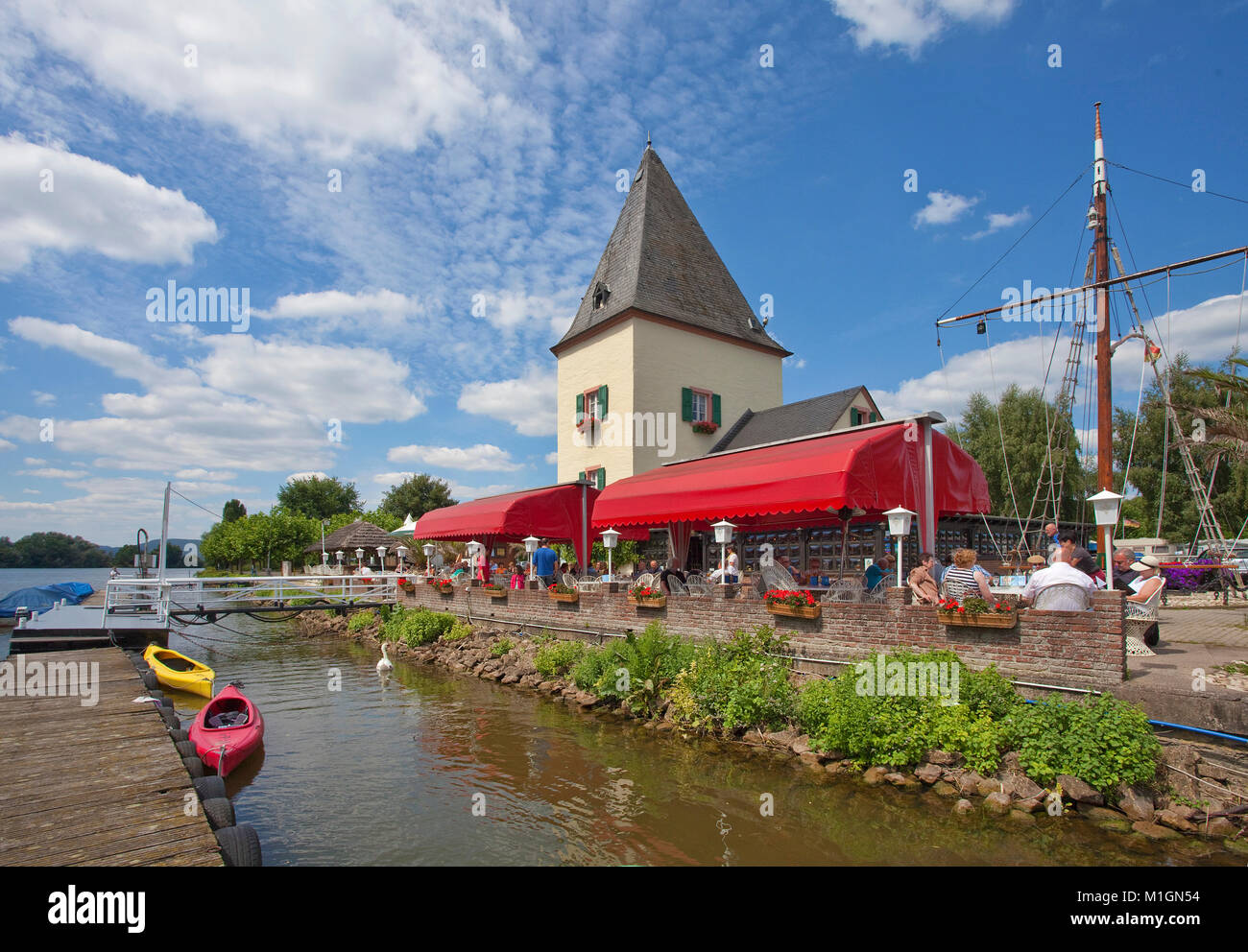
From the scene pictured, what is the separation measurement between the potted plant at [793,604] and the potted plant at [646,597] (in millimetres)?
2917

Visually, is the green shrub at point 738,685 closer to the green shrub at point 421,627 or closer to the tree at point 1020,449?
the green shrub at point 421,627

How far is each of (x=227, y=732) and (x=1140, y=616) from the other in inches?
587

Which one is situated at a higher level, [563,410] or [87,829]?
[563,410]

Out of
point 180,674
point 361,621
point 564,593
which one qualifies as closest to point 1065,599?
point 564,593

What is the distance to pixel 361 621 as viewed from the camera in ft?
97.3

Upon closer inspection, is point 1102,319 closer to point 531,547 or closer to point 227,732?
point 531,547

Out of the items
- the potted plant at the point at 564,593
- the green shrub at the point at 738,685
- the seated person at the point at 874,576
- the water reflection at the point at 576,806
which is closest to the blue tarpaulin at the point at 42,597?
the water reflection at the point at 576,806

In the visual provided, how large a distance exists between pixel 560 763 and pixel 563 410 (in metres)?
18.3

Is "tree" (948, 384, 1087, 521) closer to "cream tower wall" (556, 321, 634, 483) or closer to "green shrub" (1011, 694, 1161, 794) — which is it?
"cream tower wall" (556, 321, 634, 483)

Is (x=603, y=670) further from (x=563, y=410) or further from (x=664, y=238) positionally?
(x=664, y=238)

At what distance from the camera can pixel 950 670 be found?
9.12 meters

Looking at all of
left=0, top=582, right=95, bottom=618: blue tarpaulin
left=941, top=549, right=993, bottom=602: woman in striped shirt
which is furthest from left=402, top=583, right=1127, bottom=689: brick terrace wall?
left=0, top=582, right=95, bottom=618: blue tarpaulin

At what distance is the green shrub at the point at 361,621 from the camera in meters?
29.1

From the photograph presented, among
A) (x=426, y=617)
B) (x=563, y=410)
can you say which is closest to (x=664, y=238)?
(x=563, y=410)
